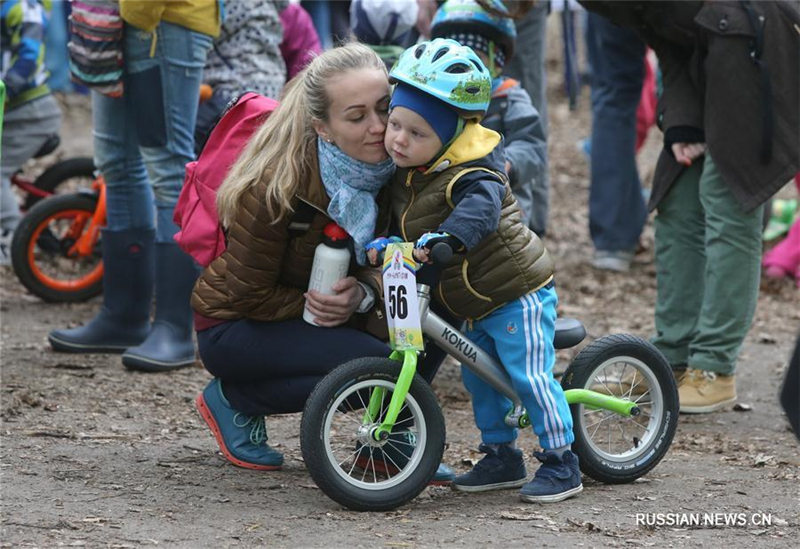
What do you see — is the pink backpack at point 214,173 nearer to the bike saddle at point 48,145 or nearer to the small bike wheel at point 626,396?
the small bike wheel at point 626,396

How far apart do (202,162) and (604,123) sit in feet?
13.6

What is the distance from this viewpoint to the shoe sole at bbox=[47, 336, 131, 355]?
5.86 m

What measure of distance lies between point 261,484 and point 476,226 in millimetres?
1148

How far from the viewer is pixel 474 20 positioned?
5066 mm

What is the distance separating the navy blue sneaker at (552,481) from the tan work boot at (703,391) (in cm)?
152

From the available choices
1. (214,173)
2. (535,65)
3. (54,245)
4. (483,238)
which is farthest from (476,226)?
(54,245)

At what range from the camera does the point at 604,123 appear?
8.07 m

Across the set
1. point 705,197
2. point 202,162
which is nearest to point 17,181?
point 202,162

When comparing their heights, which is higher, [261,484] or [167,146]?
[167,146]

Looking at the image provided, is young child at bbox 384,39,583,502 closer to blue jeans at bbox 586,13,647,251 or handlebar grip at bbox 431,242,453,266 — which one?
handlebar grip at bbox 431,242,453,266

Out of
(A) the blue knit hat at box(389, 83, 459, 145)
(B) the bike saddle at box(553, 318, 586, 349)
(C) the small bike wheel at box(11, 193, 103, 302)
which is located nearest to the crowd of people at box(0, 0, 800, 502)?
(A) the blue knit hat at box(389, 83, 459, 145)

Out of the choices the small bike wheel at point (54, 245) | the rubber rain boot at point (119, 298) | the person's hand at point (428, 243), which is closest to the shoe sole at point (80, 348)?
the rubber rain boot at point (119, 298)

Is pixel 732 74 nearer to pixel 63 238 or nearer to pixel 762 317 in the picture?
pixel 762 317

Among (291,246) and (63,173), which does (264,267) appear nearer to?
(291,246)
